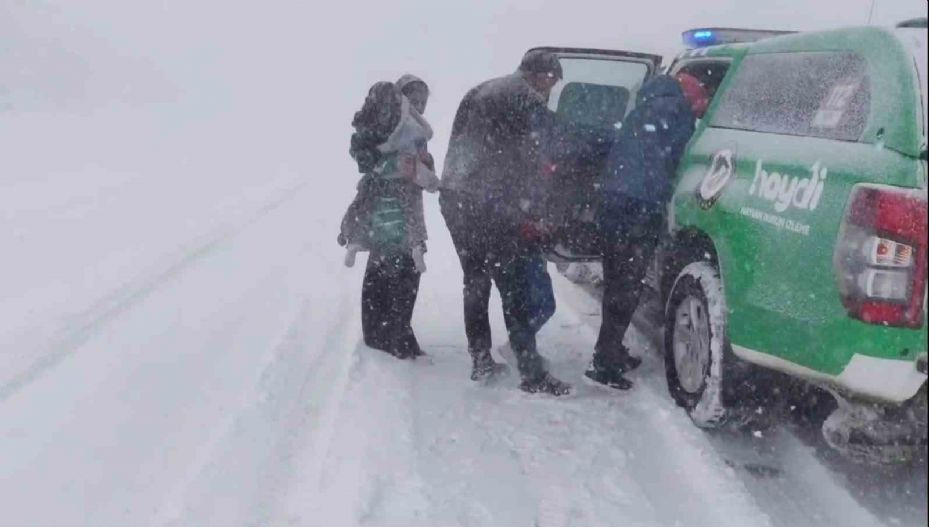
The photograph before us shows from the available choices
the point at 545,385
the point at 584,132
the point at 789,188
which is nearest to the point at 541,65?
the point at 584,132

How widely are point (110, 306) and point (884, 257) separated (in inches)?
201

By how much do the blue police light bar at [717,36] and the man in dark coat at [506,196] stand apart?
1.34 metres

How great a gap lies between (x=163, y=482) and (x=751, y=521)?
237 centimetres

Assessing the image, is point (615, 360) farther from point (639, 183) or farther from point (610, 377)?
point (639, 183)

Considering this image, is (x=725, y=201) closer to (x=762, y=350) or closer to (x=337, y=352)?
(x=762, y=350)

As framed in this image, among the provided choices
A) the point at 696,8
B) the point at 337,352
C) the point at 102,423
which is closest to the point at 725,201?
the point at 337,352

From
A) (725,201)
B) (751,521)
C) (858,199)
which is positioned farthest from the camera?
(725,201)

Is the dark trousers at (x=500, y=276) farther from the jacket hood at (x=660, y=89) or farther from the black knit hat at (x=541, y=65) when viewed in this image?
the jacket hood at (x=660, y=89)

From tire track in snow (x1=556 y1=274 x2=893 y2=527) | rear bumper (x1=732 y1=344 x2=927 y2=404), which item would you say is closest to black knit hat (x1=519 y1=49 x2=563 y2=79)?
tire track in snow (x1=556 y1=274 x2=893 y2=527)

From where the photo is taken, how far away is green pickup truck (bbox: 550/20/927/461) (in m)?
2.95

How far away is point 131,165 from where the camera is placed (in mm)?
15844

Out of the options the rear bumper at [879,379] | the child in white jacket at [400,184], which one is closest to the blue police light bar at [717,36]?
the child in white jacket at [400,184]

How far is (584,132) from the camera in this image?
5.11 metres

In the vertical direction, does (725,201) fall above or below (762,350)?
above
